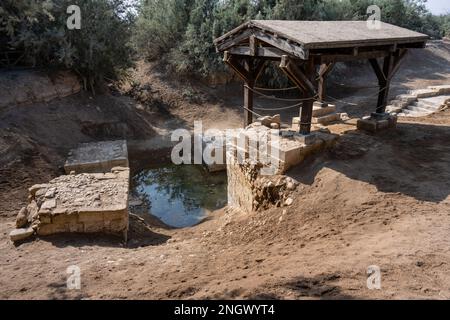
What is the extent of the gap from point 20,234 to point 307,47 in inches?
220

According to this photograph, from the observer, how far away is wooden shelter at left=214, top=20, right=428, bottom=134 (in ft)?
20.2

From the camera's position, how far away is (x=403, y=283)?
136 inches

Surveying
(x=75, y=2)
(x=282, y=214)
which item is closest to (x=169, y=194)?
(x=282, y=214)

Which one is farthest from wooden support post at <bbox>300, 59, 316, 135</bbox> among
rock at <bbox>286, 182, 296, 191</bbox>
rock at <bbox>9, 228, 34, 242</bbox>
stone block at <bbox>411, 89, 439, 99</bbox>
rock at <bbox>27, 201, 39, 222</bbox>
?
stone block at <bbox>411, 89, 439, 99</bbox>

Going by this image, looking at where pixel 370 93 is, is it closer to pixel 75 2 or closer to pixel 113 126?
pixel 113 126

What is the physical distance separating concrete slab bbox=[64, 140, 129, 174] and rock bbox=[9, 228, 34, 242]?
3.36 metres

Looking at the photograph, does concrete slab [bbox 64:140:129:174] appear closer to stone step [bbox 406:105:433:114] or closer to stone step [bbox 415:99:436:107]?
stone step [bbox 406:105:433:114]

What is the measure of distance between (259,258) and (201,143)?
7.80 meters

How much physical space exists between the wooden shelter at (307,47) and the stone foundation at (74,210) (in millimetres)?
3774

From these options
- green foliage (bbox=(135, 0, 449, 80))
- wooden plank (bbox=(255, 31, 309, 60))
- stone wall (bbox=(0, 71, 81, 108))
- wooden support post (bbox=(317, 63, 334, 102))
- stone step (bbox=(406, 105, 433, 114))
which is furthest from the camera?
green foliage (bbox=(135, 0, 449, 80))

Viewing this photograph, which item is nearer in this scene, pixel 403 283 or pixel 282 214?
pixel 403 283

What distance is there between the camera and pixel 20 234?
558 centimetres

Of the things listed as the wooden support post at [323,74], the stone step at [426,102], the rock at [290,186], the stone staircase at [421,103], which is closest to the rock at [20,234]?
the rock at [290,186]

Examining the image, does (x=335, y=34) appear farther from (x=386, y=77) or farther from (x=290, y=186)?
(x=290, y=186)
